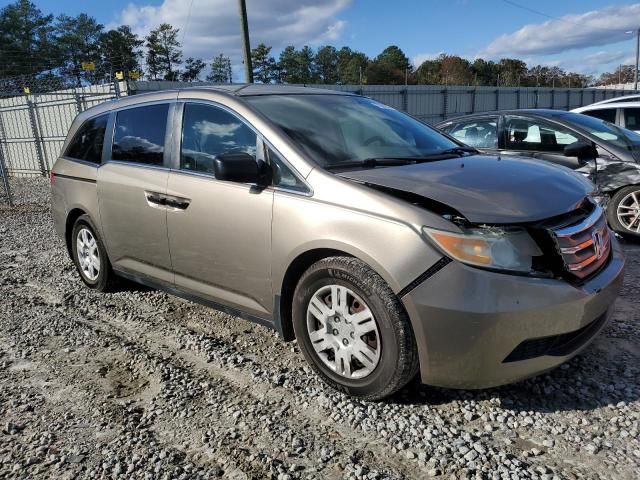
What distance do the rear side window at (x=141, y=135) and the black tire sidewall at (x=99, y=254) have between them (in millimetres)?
768

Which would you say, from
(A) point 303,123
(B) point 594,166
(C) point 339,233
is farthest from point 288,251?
(B) point 594,166

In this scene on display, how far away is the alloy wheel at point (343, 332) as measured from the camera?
2.72 m

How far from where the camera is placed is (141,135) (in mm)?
4137

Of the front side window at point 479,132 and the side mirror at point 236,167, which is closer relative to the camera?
the side mirror at point 236,167

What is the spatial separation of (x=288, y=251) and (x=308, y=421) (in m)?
0.93

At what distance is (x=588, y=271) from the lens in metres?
2.71

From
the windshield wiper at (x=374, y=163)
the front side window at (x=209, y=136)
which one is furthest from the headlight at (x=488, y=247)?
the front side window at (x=209, y=136)

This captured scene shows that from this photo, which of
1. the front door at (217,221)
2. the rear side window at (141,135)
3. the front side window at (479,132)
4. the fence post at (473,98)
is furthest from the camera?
the fence post at (473,98)

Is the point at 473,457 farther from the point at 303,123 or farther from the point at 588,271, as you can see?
the point at 303,123

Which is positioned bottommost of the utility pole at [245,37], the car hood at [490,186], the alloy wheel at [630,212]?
the alloy wheel at [630,212]

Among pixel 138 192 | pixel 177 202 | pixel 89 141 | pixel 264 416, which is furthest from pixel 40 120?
pixel 264 416

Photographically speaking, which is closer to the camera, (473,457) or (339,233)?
(473,457)

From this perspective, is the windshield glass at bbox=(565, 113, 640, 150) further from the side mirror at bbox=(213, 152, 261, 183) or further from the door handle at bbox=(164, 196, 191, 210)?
the door handle at bbox=(164, 196, 191, 210)

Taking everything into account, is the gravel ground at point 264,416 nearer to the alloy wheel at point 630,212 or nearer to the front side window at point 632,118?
the alloy wheel at point 630,212
